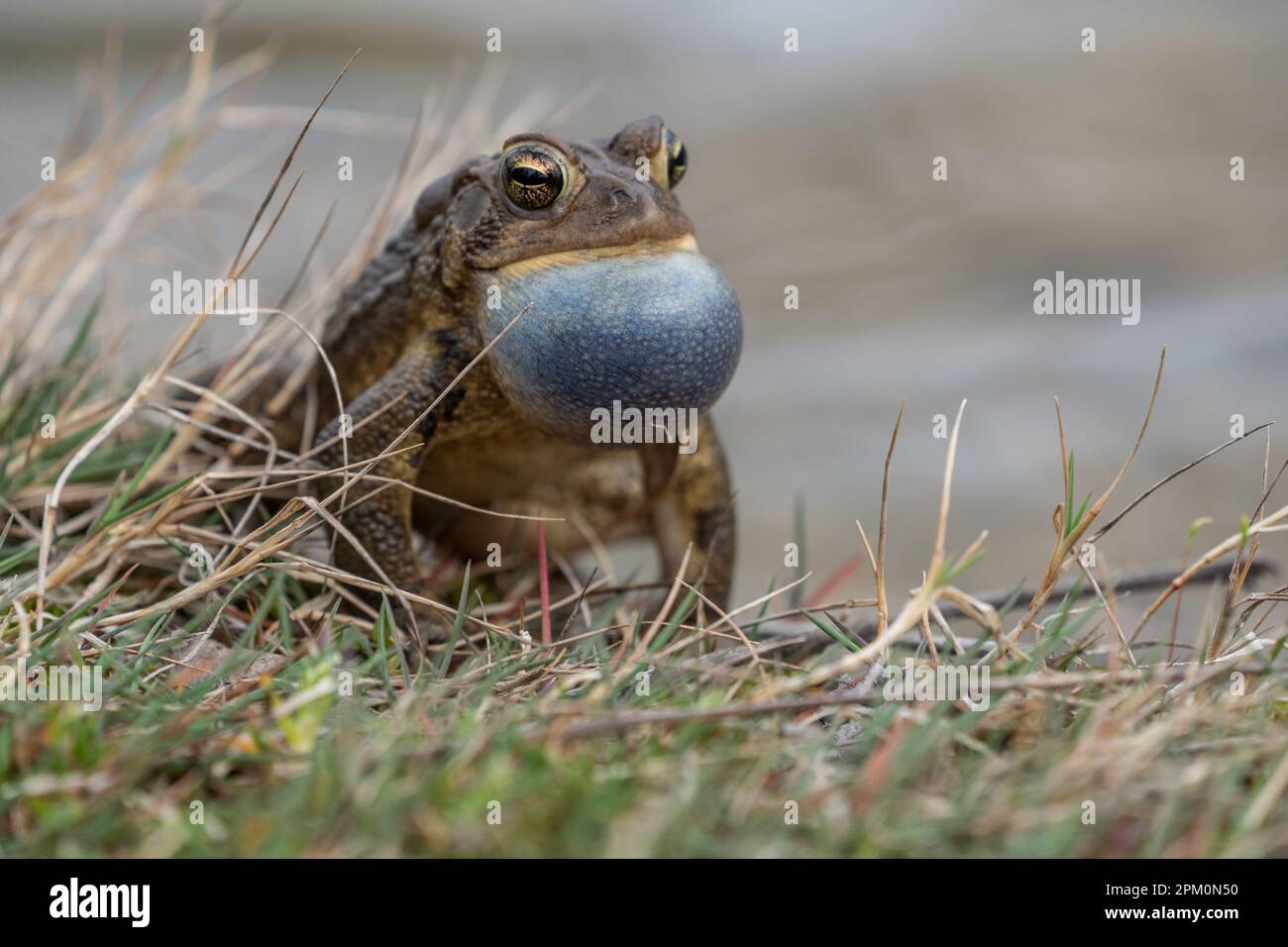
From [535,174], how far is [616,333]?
0.44m

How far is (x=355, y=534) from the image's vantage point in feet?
9.61

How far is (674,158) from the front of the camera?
9.54ft

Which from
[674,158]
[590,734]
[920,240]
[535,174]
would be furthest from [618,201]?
[920,240]

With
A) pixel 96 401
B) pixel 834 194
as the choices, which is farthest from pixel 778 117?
pixel 96 401

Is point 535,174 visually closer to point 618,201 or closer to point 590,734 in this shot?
point 618,201

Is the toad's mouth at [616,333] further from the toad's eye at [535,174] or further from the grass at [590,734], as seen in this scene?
the grass at [590,734]

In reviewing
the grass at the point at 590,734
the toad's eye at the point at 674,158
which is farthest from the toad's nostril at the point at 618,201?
the grass at the point at 590,734

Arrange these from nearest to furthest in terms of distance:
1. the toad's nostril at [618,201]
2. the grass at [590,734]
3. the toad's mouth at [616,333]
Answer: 1. the grass at [590,734]
2. the toad's mouth at [616,333]
3. the toad's nostril at [618,201]

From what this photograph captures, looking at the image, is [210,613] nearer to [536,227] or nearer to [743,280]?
[536,227]

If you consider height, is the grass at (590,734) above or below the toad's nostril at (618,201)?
below

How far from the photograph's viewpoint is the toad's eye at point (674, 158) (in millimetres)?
2887

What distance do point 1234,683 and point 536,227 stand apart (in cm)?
168

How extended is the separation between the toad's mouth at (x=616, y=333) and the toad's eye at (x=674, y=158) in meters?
0.26

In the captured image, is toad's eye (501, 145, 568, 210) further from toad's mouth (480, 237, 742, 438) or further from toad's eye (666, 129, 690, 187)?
toad's eye (666, 129, 690, 187)
